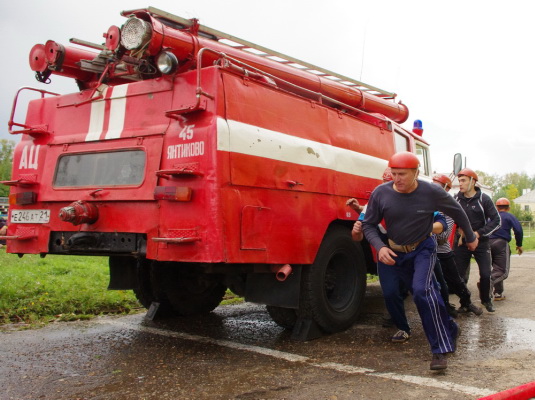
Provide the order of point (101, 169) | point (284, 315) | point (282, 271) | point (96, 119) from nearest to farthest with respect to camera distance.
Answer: point (282, 271) < point (101, 169) < point (96, 119) < point (284, 315)

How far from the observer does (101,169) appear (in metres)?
5.00

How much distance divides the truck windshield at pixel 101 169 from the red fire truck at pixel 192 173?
0.05ft

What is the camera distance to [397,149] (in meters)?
7.19

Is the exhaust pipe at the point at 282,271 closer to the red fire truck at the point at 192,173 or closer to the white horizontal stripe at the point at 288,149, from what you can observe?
Result: the red fire truck at the point at 192,173

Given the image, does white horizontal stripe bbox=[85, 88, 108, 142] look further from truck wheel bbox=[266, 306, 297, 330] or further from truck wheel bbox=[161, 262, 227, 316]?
truck wheel bbox=[266, 306, 297, 330]

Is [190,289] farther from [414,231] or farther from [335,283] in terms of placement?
[414,231]

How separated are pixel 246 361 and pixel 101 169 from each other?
2.12 m

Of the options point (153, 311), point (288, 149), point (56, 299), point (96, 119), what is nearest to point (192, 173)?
point (288, 149)

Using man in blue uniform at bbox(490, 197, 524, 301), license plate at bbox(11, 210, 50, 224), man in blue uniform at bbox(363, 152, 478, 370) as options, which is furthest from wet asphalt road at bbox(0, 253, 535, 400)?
man in blue uniform at bbox(490, 197, 524, 301)

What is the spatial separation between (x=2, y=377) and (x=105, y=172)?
72.7 inches

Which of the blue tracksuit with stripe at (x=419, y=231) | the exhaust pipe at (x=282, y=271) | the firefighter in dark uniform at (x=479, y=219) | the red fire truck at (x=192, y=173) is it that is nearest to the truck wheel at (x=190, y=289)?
the red fire truck at (x=192, y=173)

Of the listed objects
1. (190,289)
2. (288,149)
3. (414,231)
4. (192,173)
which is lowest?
(190,289)

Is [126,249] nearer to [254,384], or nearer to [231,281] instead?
[231,281]

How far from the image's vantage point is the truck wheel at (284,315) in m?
5.59
